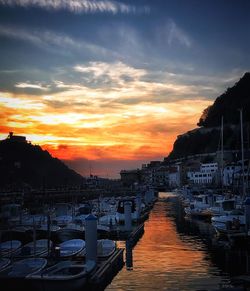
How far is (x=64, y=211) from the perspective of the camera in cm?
6119

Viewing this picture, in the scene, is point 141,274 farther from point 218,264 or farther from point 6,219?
point 6,219

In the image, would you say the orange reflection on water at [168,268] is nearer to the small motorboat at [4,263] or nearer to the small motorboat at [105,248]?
the small motorboat at [105,248]

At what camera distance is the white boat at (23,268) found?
22373 mm

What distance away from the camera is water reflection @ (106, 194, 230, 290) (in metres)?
24.8

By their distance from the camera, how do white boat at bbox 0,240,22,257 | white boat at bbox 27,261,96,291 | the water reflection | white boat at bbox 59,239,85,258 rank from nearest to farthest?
white boat at bbox 27,261,96,291 < the water reflection < white boat at bbox 59,239,85,258 < white boat at bbox 0,240,22,257

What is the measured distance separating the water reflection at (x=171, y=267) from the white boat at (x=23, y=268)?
156 inches

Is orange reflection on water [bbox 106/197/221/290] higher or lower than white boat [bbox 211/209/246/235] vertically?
lower

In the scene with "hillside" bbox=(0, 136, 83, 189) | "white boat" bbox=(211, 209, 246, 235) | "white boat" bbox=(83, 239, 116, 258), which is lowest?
"white boat" bbox=(83, 239, 116, 258)

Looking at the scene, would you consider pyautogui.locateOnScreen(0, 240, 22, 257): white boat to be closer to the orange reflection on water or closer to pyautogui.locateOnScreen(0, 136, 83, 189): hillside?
the orange reflection on water

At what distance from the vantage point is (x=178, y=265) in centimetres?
3005

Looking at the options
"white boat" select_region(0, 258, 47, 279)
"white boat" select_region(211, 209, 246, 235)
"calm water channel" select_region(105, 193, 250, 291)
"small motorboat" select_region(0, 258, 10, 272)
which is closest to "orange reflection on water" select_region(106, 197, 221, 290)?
"calm water channel" select_region(105, 193, 250, 291)

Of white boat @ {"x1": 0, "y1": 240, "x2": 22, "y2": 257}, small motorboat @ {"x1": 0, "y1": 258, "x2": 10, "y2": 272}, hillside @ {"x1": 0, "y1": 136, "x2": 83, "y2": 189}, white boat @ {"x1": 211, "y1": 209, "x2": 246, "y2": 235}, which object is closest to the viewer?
small motorboat @ {"x1": 0, "y1": 258, "x2": 10, "y2": 272}

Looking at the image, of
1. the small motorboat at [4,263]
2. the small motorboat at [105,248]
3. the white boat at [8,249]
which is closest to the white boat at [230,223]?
the small motorboat at [105,248]

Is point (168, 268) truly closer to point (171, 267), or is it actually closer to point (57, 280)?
point (171, 267)
